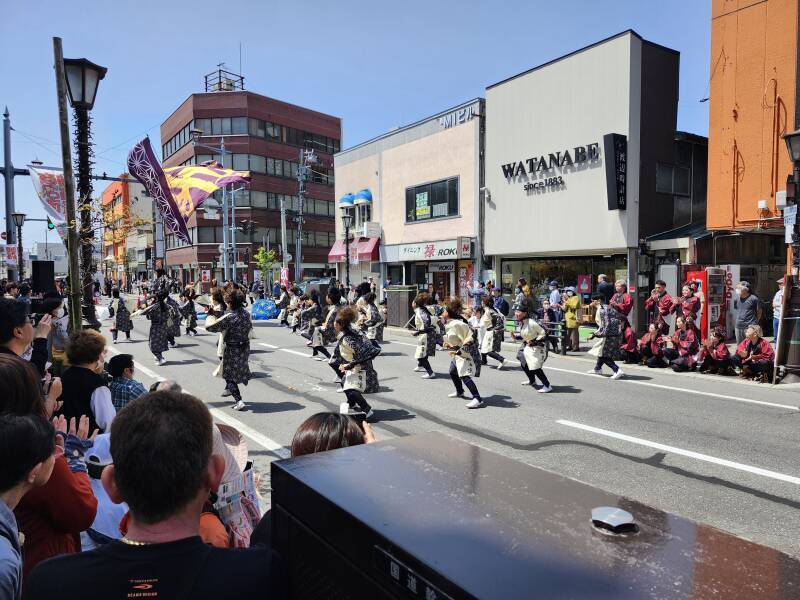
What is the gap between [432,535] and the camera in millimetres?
1148

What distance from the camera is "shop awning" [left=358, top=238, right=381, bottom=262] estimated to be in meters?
29.1

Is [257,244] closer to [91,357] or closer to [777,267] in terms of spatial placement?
[777,267]

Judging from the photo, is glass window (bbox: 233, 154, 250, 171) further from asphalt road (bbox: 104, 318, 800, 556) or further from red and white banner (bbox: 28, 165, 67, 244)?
asphalt road (bbox: 104, 318, 800, 556)

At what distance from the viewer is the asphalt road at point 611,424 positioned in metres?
5.10

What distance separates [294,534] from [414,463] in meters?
0.37

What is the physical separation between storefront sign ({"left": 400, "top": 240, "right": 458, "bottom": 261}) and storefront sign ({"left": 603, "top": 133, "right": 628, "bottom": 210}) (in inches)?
→ 309

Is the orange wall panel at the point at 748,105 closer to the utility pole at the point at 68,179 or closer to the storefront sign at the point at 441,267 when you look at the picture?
the storefront sign at the point at 441,267

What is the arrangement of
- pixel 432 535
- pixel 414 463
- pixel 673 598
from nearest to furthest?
pixel 673 598
pixel 432 535
pixel 414 463

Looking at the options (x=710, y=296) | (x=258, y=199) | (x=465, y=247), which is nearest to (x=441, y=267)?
(x=465, y=247)

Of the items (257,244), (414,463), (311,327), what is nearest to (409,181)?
(311,327)

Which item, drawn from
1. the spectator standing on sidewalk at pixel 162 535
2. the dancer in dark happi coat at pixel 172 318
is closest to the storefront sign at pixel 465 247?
the dancer in dark happi coat at pixel 172 318

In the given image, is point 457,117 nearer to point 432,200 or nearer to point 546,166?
point 432,200

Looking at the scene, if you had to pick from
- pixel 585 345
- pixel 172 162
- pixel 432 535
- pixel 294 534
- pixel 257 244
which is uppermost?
pixel 172 162

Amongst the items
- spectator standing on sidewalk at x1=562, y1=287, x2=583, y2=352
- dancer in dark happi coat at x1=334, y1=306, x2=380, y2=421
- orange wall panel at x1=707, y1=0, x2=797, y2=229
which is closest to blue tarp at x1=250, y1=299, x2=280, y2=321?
spectator standing on sidewalk at x1=562, y1=287, x2=583, y2=352
